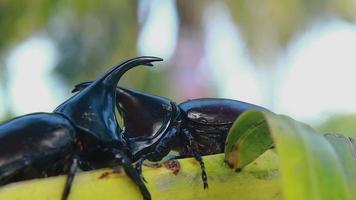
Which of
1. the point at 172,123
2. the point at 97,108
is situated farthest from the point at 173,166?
the point at 172,123

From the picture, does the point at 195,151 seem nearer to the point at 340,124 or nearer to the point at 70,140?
the point at 70,140

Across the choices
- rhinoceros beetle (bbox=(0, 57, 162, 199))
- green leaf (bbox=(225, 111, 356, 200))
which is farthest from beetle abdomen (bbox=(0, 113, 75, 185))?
green leaf (bbox=(225, 111, 356, 200))

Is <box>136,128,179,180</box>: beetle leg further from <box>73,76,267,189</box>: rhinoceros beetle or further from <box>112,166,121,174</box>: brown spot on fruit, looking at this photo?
<box>112,166,121,174</box>: brown spot on fruit

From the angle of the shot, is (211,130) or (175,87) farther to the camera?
(175,87)

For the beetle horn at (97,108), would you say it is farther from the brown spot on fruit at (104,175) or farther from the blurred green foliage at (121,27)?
the blurred green foliage at (121,27)

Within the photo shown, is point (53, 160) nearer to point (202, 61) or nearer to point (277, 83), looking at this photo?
point (202, 61)

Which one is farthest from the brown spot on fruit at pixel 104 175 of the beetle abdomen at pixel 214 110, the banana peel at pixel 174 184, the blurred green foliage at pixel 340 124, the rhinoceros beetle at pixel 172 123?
the blurred green foliage at pixel 340 124

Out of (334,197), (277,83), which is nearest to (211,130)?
(334,197)
